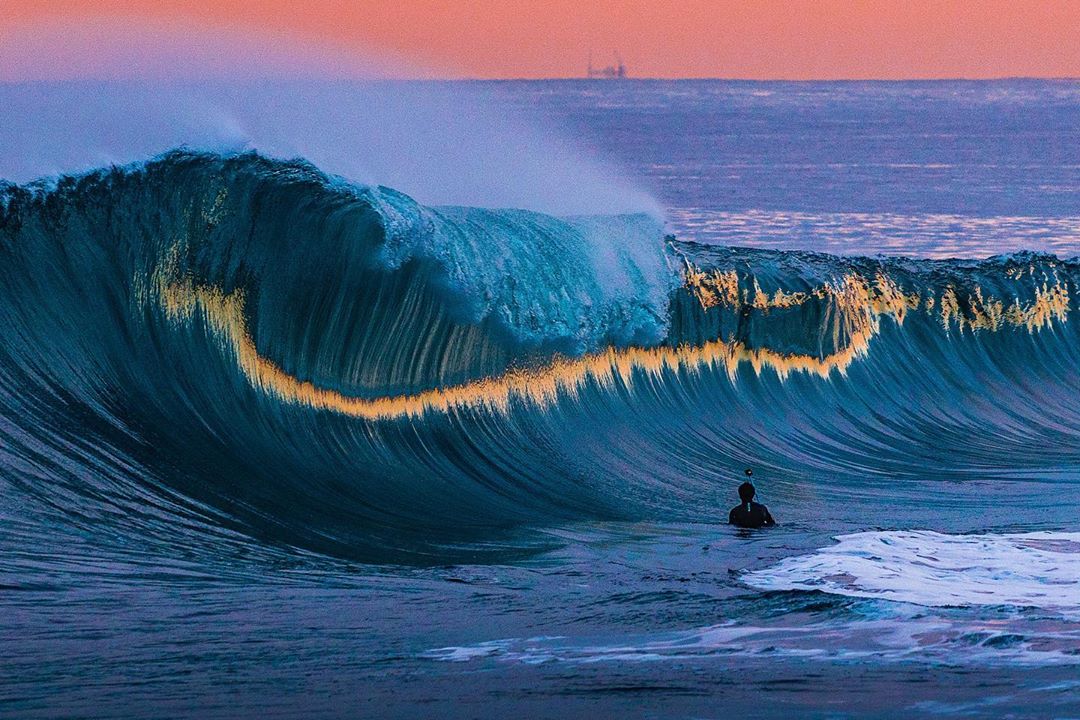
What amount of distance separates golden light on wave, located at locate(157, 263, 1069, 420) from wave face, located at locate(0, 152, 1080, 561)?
0.03m

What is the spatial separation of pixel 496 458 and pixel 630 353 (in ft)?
9.68

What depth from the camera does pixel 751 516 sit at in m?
12.2

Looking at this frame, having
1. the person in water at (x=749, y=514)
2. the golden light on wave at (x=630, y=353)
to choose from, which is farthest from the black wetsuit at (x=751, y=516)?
the golden light on wave at (x=630, y=353)

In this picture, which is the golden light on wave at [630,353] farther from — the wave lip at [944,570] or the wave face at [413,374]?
the wave lip at [944,570]

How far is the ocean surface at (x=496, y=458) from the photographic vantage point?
8.18m

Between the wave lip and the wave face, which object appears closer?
the wave lip

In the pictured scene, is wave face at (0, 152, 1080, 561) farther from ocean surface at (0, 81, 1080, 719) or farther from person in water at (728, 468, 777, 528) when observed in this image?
person in water at (728, 468, 777, 528)

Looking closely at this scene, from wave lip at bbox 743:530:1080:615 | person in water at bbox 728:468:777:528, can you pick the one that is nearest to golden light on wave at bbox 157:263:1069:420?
person in water at bbox 728:468:777:528

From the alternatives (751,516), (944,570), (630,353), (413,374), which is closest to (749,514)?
(751,516)

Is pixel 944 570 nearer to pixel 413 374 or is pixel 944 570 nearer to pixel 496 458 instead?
pixel 496 458

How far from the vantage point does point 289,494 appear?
12.1 metres

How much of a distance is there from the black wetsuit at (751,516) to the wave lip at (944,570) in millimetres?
645

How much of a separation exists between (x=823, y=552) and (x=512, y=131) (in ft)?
54.6

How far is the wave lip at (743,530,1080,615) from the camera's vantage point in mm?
9781
